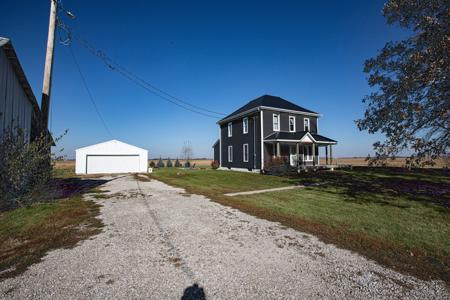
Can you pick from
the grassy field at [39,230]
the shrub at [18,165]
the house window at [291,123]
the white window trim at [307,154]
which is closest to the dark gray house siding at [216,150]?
the house window at [291,123]

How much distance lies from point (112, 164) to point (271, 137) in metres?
19.7

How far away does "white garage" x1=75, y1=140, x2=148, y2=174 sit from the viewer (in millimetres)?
26359

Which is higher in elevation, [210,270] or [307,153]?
[307,153]

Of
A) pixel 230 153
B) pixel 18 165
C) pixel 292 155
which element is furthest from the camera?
pixel 230 153

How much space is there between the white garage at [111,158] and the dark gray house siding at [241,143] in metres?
10.7

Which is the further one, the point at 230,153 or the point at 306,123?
the point at 230,153

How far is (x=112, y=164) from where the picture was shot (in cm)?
2748

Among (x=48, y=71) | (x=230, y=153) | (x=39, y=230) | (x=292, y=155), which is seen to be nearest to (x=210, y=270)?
(x=39, y=230)

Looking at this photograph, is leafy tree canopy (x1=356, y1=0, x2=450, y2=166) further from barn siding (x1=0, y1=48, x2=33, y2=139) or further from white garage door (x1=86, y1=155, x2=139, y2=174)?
white garage door (x1=86, y1=155, x2=139, y2=174)

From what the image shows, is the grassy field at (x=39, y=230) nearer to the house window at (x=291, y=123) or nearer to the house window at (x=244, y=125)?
the house window at (x=244, y=125)

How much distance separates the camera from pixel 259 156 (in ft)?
72.0

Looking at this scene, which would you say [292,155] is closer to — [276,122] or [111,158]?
[276,122]

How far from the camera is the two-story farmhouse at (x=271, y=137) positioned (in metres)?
21.6

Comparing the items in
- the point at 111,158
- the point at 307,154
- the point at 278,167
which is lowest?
the point at 278,167
